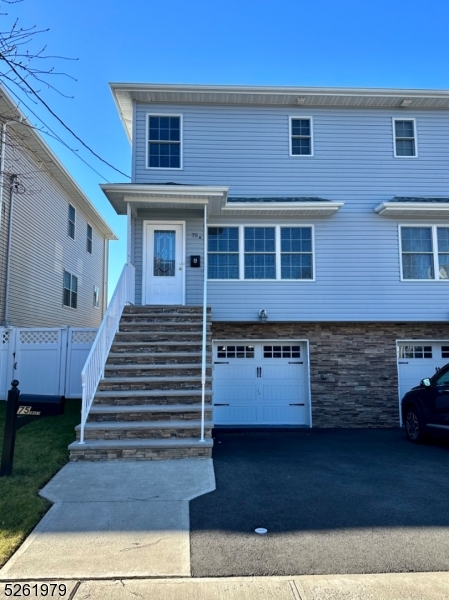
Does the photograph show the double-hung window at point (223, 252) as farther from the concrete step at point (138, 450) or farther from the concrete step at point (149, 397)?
the concrete step at point (138, 450)

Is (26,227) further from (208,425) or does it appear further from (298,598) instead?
(298,598)

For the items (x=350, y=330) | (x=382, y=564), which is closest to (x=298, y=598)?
(x=382, y=564)

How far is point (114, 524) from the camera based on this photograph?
4.09 metres

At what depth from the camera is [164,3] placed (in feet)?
30.1

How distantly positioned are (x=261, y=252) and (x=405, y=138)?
15.5 ft

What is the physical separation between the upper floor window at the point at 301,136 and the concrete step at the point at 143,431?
7484 mm

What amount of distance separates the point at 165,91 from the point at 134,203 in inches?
119

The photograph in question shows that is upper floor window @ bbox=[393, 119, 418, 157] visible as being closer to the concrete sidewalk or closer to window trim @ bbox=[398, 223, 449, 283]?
window trim @ bbox=[398, 223, 449, 283]

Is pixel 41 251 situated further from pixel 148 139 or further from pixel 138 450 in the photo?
pixel 138 450

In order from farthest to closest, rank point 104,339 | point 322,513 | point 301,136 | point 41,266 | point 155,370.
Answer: point 41,266, point 301,136, point 155,370, point 104,339, point 322,513

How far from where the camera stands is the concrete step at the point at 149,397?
7.12 metres

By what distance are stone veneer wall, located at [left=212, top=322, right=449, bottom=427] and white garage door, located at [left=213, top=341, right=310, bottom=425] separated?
0.30 metres

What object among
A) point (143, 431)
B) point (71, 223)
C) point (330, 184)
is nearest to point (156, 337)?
point (143, 431)

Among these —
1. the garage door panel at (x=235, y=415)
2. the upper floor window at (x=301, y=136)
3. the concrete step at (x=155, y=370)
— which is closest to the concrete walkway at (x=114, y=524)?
the concrete step at (x=155, y=370)
